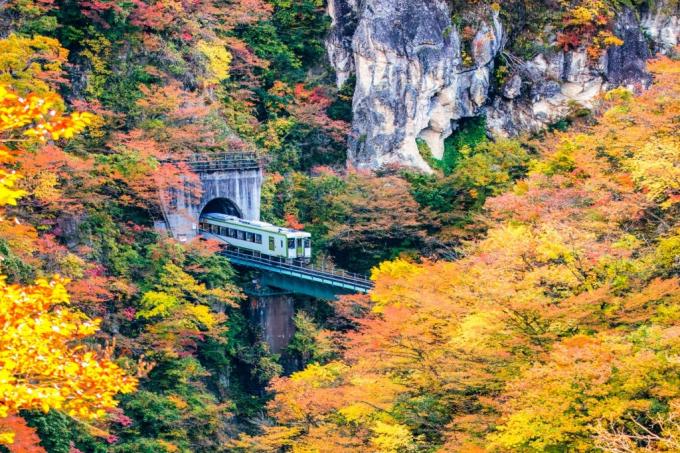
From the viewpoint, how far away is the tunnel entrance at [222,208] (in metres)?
34.5

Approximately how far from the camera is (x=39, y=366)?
7.75 metres

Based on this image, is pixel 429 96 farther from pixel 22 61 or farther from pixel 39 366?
pixel 39 366

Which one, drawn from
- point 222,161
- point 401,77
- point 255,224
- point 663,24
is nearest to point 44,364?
point 255,224

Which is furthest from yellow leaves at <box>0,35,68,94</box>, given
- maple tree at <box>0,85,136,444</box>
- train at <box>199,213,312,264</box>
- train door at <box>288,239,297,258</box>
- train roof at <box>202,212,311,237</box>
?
maple tree at <box>0,85,136,444</box>

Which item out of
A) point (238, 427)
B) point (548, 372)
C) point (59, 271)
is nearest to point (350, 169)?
point (238, 427)

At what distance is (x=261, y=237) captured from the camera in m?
32.0

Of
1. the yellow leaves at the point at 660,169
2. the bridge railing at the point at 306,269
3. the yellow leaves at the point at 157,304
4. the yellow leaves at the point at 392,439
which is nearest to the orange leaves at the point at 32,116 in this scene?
the yellow leaves at the point at 392,439

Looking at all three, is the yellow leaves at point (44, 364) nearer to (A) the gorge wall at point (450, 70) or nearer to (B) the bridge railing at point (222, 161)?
(B) the bridge railing at point (222, 161)

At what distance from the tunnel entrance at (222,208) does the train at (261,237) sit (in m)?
0.69

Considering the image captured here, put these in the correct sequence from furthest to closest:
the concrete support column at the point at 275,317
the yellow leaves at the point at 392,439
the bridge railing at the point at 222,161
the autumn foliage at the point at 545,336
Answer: the bridge railing at the point at 222,161, the concrete support column at the point at 275,317, the yellow leaves at the point at 392,439, the autumn foliage at the point at 545,336

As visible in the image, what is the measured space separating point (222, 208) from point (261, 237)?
4.06 meters

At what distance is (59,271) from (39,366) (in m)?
17.2

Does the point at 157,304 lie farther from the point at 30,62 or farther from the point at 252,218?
the point at 30,62

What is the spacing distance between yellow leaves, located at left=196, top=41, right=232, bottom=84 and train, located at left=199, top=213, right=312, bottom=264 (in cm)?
587
